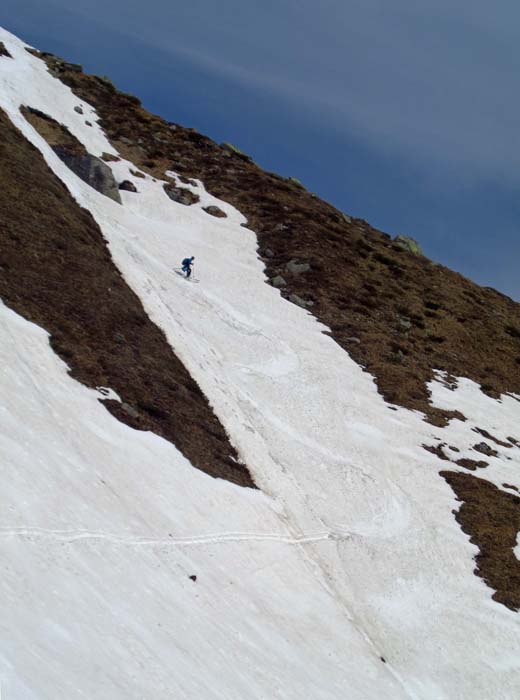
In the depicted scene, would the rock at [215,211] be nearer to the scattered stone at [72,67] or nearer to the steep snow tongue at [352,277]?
the steep snow tongue at [352,277]

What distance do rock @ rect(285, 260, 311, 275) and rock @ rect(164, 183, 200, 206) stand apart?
11.3 meters

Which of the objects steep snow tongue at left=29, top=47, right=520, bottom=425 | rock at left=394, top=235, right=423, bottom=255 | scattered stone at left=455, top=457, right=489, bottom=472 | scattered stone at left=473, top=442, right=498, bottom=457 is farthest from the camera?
rock at left=394, top=235, right=423, bottom=255

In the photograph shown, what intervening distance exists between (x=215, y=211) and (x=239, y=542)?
43.2 metres

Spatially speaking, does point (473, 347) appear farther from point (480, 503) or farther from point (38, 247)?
point (38, 247)

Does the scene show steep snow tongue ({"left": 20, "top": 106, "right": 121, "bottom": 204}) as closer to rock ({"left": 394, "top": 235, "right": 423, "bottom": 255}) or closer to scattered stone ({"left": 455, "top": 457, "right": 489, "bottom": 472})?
scattered stone ({"left": 455, "top": 457, "right": 489, "bottom": 472})

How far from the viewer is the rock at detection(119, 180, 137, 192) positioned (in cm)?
5512

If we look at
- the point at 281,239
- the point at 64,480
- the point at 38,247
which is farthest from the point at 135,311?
the point at 281,239

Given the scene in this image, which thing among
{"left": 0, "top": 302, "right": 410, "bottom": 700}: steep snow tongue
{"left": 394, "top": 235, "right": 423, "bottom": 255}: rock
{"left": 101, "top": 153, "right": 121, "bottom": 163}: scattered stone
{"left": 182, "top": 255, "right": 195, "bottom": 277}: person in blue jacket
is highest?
{"left": 394, "top": 235, "right": 423, "bottom": 255}: rock

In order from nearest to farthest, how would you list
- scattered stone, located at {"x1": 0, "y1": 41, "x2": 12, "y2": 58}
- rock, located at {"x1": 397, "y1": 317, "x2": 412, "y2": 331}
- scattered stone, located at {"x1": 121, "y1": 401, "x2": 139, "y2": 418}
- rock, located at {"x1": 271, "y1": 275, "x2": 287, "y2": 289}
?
scattered stone, located at {"x1": 121, "y1": 401, "x2": 139, "y2": 418} < rock, located at {"x1": 271, "y1": 275, "x2": 287, "y2": 289} < rock, located at {"x1": 397, "y1": 317, "x2": 412, "y2": 331} < scattered stone, located at {"x1": 0, "y1": 41, "x2": 12, "y2": 58}

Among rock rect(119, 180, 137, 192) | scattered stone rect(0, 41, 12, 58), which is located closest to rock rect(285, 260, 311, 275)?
rock rect(119, 180, 137, 192)

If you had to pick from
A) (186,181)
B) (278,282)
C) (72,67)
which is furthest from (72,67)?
(278,282)

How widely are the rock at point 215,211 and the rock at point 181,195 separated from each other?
4.38 ft

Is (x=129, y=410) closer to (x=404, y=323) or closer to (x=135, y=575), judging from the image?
(x=135, y=575)

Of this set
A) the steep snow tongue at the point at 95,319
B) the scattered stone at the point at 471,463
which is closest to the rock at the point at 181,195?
the steep snow tongue at the point at 95,319
